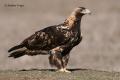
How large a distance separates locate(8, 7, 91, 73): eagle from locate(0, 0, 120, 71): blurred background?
18.6ft

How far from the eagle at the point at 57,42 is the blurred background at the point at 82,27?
5664 mm

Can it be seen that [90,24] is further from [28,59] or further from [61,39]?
[61,39]

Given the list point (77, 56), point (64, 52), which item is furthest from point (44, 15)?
point (64, 52)

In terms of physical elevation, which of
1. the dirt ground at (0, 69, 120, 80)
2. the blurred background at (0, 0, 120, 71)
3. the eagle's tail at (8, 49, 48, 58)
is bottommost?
the blurred background at (0, 0, 120, 71)

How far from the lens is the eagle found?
28703 mm

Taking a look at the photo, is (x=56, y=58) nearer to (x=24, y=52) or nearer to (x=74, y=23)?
(x=24, y=52)

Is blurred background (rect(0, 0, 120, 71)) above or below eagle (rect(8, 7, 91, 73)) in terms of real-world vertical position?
below

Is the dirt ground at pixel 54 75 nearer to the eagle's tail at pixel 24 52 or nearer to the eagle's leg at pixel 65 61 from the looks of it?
the eagle's leg at pixel 65 61

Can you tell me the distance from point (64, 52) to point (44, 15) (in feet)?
110

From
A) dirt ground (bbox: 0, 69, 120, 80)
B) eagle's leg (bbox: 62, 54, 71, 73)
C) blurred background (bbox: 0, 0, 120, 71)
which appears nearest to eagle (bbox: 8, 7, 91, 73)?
eagle's leg (bbox: 62, 54, 71, 73)

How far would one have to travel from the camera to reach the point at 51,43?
28.8m

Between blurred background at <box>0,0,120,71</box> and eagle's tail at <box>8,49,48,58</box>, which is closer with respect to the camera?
eagle's tail at <box>8,49,48,58</box>

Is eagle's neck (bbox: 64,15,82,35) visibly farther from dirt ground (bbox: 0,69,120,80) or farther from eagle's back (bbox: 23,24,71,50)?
dirt ground (bbox: 0,69,120,80)

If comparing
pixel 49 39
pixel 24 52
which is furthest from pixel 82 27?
pixel 49 39
